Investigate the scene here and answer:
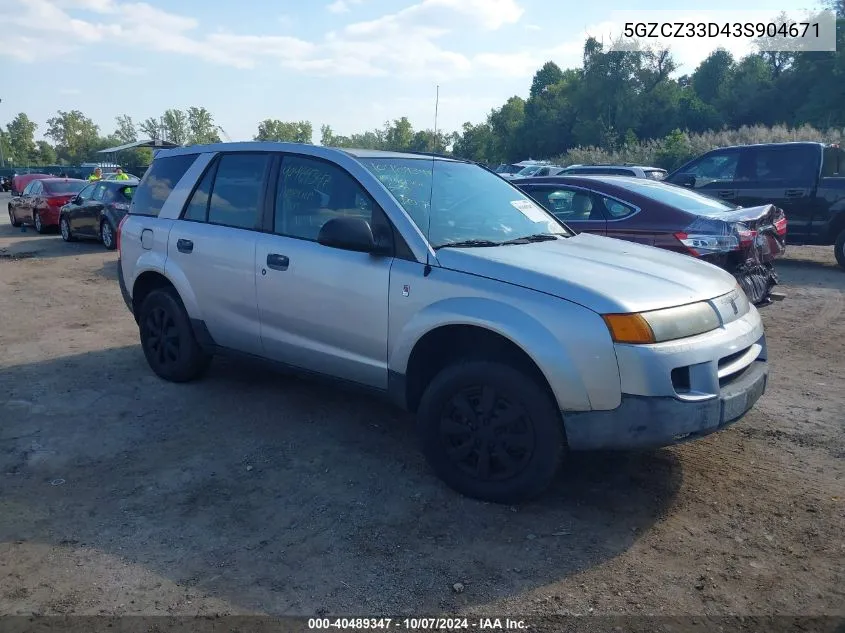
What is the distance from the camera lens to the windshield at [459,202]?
167 inches

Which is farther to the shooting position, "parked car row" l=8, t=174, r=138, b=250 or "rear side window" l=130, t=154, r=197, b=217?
"parked car row" l=8, t=174, r=138, b=250

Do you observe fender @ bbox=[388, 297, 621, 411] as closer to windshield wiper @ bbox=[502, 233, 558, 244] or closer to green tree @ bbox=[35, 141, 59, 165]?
windshield wiper @ bbox=[502, 233, 558, 244]

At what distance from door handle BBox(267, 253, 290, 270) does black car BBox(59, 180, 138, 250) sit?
1113 centimetres

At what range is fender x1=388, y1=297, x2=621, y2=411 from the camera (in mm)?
3326

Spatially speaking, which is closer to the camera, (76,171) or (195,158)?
(195,158)

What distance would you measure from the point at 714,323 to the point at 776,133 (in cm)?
2734

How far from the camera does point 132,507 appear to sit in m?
3.77

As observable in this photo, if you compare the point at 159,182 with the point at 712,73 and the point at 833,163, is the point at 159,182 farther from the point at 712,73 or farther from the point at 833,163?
the point at 712,73

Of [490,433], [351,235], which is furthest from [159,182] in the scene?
[490,433]

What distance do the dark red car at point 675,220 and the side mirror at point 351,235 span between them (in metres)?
2.88

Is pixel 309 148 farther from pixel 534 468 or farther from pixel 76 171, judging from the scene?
pixel 76 171

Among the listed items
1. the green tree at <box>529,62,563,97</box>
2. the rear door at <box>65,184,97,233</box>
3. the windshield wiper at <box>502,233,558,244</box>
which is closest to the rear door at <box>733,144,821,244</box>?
the windshield wiper at <box>502,233,558,244</box>

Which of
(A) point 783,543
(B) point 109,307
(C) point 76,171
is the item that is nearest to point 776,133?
(B) point 109,307

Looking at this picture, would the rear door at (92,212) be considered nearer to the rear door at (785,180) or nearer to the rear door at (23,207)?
the rear door at (23,207)
